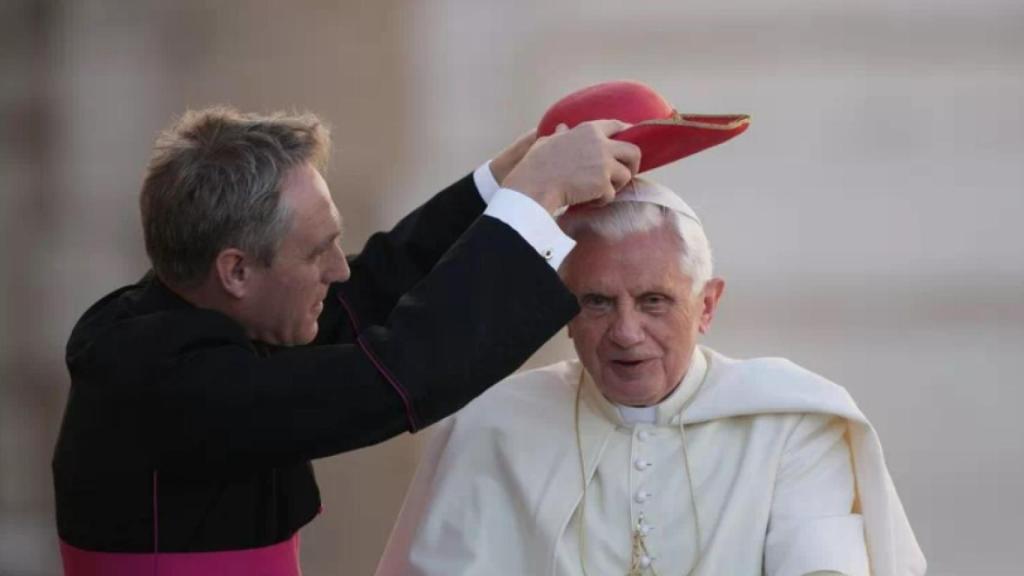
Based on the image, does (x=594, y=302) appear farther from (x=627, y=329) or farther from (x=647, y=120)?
(x=647, y=120)

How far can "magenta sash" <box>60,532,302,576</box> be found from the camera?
9.33 ft

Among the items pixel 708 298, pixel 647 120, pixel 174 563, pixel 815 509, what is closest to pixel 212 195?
pixel 174 563

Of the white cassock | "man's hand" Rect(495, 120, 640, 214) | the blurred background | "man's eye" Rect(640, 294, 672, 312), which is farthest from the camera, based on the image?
the blurred background

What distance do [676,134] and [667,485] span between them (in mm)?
755

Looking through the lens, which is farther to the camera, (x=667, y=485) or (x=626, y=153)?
(x=667, y=485)

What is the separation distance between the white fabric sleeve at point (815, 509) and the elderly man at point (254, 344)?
70cm

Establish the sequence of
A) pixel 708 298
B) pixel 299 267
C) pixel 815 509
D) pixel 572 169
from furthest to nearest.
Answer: pixel 708 298 < pixel 815 509 < pixel 299 267 < pixel 572 169

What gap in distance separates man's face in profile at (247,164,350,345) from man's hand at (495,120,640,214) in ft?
1.21

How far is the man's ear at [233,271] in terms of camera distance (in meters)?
2.79

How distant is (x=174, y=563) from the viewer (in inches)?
112

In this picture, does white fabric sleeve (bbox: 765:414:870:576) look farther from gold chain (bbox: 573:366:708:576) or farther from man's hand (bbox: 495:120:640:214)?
man's hand (bbox: 495:120:640:214)

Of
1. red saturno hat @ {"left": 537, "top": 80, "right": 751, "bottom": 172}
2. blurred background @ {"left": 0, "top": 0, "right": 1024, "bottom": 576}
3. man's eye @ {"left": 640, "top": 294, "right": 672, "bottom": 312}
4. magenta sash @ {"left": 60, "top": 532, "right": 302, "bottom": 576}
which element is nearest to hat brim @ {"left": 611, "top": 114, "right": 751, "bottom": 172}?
red saturno hat @ {"left": 537, "top": 80, "right": 751, "bottom": 172}

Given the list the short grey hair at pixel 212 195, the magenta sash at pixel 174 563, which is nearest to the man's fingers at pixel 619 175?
the short grey hair at pixel 212 195

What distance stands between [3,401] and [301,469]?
284 cm
